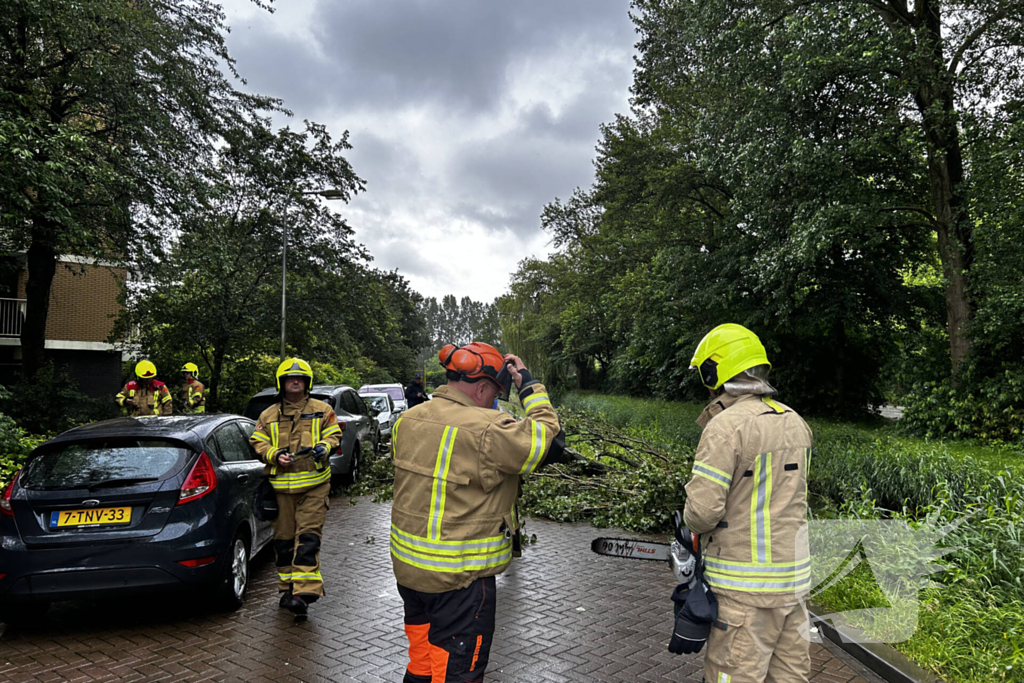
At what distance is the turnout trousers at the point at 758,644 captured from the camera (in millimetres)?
2678

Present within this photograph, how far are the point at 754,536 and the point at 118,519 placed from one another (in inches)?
166

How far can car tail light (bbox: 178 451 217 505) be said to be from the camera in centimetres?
510

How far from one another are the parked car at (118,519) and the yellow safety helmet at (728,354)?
3.84 m

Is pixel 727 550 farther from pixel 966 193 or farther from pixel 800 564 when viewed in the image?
pixel 966 193

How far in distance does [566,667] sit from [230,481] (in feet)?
9.49

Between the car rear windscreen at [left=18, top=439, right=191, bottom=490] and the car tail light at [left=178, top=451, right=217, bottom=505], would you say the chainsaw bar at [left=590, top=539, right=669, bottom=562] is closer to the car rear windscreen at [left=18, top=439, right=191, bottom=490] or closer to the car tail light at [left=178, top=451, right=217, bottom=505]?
the car tail light at [left=178, top=451, right=217, bottom=505]

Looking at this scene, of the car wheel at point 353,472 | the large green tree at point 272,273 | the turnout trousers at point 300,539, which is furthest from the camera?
the large green tree at point 272,273

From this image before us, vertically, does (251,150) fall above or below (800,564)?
above

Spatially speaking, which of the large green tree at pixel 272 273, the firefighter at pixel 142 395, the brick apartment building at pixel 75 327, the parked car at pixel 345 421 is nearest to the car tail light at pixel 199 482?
the parked car at pixel 345 421

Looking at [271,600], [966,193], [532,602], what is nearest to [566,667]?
[532,602]

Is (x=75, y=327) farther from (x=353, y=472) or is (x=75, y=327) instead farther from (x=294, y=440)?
(x=294, y=440)

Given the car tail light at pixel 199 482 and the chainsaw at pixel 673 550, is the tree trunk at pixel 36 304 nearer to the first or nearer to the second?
the car tail light at pixel 199 482

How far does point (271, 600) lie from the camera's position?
19.2 feet

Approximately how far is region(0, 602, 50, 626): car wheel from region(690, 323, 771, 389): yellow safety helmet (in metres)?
4.86
